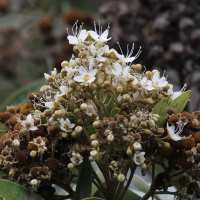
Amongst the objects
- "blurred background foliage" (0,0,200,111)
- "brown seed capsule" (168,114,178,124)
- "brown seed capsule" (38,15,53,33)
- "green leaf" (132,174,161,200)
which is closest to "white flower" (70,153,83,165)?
"brown seed capsule" (168,114,178,124)

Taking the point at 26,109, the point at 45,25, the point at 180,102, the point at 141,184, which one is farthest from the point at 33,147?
the point at 45,25

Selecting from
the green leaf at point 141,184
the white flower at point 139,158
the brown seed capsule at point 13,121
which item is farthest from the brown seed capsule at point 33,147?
the green leaf at point 141,184

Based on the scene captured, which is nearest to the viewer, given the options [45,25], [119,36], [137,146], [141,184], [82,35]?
[137,146]

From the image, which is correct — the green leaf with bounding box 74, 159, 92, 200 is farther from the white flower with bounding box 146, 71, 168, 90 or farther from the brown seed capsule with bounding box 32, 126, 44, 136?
the white flower with bounding box 146, 71, 168, 90

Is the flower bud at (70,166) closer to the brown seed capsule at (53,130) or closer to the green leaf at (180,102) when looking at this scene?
the brown seed capsule at (53,130)

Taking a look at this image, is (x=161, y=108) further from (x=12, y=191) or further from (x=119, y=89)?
(x=12, y=191)
